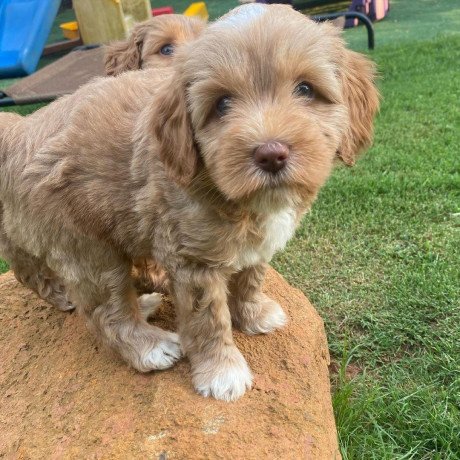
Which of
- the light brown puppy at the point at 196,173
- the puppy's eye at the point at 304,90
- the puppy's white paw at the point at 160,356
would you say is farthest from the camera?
the puppy's white paw at the point at 160,356

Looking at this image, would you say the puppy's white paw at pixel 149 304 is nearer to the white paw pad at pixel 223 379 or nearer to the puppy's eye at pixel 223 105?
the white paw pad at pixel 223 379

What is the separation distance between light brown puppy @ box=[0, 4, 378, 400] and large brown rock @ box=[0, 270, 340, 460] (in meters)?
0.12

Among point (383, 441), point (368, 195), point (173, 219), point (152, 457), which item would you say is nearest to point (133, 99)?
point (173, 219)

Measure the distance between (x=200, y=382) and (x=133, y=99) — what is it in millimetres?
1451

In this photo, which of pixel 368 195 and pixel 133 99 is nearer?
pixel 133 99

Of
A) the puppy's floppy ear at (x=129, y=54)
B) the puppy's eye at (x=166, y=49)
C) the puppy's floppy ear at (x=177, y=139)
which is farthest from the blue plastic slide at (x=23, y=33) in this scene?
the puppy's floppy ear at (x=177, y=139)

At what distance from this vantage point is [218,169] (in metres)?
2.32

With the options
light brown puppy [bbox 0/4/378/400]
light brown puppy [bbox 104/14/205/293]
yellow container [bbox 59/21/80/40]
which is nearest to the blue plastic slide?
light brown puppy [bbox 104/14/205/293]

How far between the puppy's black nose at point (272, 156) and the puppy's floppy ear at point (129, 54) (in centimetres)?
345

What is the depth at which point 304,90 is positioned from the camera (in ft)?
8.00

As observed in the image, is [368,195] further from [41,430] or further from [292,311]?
[41,430]

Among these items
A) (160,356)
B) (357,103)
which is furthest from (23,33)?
(357,103)

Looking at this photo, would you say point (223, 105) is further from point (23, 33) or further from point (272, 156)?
point (23, 33)

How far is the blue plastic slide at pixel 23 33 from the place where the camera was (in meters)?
8.99
